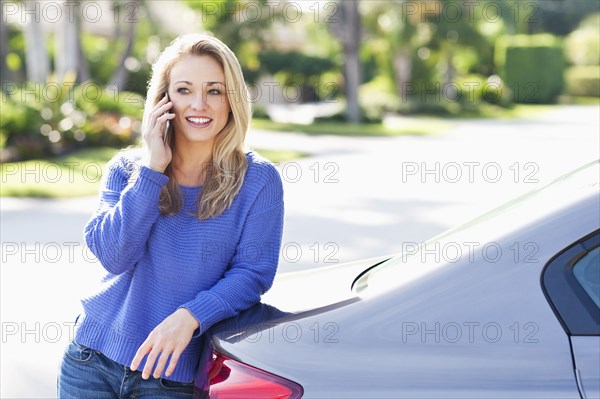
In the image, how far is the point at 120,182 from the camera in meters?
2.55

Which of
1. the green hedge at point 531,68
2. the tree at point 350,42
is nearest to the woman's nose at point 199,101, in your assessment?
the tree at point 350,42

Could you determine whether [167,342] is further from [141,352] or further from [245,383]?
[245,383]

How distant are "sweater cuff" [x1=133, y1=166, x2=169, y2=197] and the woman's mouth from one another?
220mm

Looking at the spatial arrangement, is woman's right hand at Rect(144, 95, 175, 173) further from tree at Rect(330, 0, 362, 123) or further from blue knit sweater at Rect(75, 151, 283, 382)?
tree at Rect(330, 0, 362, 123)

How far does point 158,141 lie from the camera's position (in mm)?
Result: 2447

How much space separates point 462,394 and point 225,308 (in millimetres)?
735

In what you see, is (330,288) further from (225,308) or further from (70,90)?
(70,90)

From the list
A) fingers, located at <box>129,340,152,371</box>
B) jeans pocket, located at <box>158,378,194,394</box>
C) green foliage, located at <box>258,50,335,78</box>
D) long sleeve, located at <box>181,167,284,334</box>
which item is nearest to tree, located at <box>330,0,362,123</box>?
green foliage, located at <box>258,50,335,78</box>

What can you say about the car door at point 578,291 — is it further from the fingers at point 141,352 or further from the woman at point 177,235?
the fingers at point 141,352

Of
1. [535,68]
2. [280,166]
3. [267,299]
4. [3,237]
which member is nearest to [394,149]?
[280,166]

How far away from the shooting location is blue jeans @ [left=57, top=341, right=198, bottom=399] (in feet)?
7.80

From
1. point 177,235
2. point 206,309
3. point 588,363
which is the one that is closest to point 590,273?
point 588,363

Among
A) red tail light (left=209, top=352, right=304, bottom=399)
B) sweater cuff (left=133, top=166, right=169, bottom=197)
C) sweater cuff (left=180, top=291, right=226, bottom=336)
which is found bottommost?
A: red tail light (left=209, top=352, right=304, bottom=399)

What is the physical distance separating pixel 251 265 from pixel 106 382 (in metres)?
0.53
